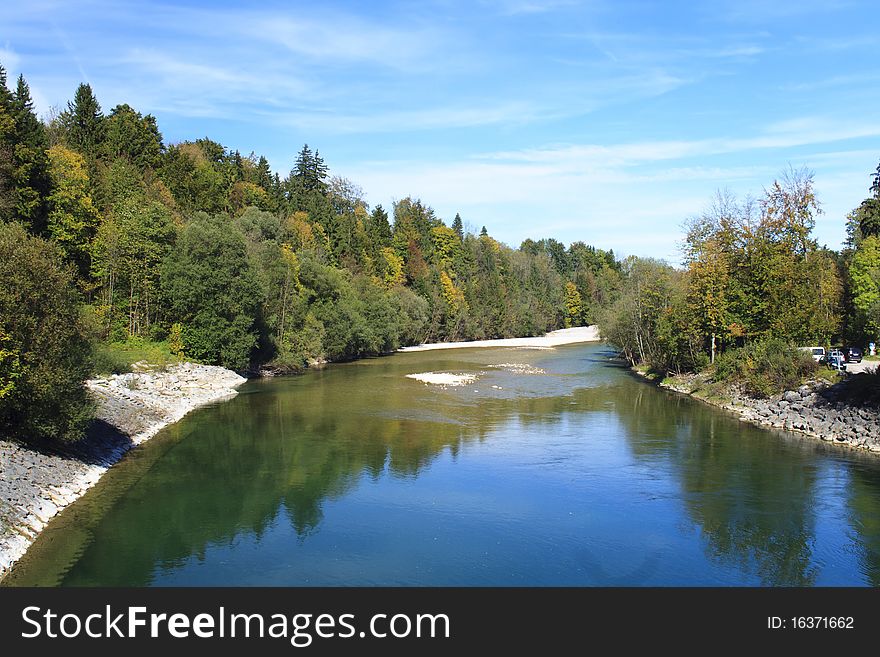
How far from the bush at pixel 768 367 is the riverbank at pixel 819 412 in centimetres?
82

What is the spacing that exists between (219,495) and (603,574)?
1351cm

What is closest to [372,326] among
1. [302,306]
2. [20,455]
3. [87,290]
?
[302,306]

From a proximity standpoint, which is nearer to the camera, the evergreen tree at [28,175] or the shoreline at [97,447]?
the shoreline at [97,447]

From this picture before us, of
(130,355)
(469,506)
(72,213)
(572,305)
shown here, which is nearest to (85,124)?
(72,213)

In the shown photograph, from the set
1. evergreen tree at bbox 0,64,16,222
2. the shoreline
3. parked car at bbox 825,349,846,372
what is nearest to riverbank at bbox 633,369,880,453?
parked car at bbox 825,349,846,372

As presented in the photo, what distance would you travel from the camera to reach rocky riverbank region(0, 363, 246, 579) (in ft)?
59.1

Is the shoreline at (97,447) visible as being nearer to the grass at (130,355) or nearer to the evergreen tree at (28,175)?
the grass at (130,355)

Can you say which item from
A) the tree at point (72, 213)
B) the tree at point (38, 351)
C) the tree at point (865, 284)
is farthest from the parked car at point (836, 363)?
the tree at point (72, 213)

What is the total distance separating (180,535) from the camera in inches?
757

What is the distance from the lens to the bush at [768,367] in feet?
125

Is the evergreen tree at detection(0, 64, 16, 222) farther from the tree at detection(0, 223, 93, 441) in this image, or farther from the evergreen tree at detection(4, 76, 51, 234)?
the tree at detection(0, 223, 93, 441)

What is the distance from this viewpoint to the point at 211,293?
5050 cm

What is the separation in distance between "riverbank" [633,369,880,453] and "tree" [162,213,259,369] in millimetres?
34251
